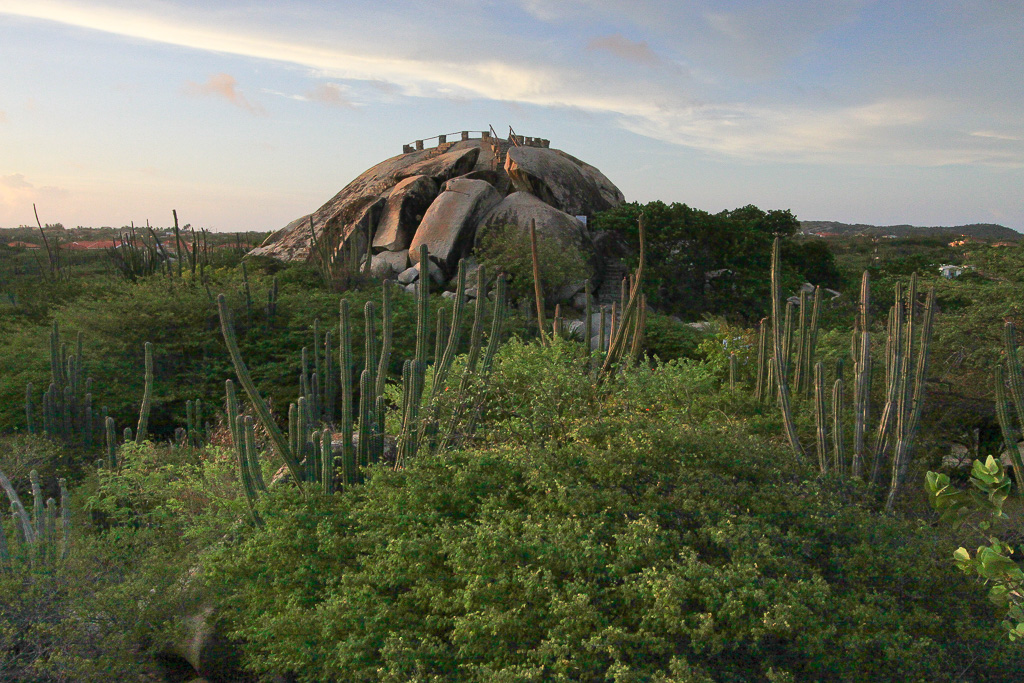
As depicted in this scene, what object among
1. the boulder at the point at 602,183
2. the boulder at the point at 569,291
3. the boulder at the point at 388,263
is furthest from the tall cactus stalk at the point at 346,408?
the boulder at the point at 602,183

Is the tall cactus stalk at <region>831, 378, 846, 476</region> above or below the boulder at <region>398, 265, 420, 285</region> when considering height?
below

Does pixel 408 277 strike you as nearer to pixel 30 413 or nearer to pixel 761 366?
pixel 30 413

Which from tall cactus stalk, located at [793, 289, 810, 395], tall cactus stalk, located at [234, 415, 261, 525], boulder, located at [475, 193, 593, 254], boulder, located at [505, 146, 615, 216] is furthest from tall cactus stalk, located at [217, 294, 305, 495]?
boulder, located at [505, 146, 615, 216]

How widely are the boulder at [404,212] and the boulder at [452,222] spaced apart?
52 cm

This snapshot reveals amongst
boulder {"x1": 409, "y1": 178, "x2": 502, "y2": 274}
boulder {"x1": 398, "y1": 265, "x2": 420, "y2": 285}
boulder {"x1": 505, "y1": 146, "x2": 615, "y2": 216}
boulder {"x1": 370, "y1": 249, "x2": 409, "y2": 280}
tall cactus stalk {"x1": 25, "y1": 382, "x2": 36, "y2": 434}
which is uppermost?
boulder {"x1": 505, "y1": 146, "x2": 615, "y2": 216}

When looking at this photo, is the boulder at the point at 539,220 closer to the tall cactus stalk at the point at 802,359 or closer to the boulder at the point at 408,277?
the boulder at the point at 408,277

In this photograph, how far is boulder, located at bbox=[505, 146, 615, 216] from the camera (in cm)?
2577

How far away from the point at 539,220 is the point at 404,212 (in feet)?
14.1

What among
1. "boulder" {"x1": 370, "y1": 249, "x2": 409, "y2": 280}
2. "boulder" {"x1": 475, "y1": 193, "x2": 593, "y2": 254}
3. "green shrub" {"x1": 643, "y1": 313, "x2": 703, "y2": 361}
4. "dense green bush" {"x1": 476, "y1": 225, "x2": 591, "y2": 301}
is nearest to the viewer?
"green shrub" {"x1": 643, "y1": 313, "x2": 703, "y2": 361}

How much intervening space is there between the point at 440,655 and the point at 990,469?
2555 millimetres

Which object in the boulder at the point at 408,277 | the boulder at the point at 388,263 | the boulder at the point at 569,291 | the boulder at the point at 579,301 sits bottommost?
the boulder at the point at 579,301

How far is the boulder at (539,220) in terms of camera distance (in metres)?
22.9

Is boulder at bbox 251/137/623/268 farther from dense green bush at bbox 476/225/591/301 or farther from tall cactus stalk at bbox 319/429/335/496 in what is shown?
tall cactus stalk at bbox 319/429/335/496

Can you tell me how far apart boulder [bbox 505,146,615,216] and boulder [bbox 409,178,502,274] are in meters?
1.65
